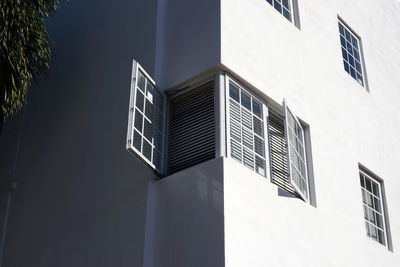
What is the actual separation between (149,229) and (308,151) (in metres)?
2.89

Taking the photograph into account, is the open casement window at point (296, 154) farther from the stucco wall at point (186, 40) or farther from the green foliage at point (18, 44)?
the green foliage at point (18, 44)

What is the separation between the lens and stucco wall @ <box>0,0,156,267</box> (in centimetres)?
823

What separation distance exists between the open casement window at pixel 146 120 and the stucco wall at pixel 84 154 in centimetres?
29

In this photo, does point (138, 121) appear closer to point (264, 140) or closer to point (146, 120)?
point (146, 120)

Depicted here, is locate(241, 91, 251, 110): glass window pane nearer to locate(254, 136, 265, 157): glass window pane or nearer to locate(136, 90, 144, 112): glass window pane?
locate(254, 136, 265, 157): glass window pane

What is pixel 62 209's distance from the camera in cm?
908

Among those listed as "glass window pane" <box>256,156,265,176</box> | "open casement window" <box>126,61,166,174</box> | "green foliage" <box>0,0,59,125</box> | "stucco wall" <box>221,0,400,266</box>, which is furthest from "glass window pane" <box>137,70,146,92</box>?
"green foliage" <box>0,0,59,125</box>

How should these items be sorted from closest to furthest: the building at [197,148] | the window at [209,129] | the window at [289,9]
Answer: the building at [197,148]
the window at [209,129]
the window at [289,9]

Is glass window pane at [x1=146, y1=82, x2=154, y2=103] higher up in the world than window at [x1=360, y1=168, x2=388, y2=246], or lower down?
higher up

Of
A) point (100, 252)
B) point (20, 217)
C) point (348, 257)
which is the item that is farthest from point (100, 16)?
point (348, 257)

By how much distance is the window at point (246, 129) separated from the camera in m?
8.09

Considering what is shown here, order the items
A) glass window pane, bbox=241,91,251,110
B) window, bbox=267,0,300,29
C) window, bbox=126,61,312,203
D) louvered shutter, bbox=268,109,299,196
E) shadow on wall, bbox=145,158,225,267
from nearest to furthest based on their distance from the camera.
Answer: shadow on wall, bbox=145,158,225,267
window, bbox=126,61,312,203
glass window pane, bbox=241,91,251,110
louvered shutter, bbox=268,109,299,196
window, bbox=267,0,300,29

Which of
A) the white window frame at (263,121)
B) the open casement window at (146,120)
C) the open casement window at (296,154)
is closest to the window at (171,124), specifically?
the open casement window at (146,120)

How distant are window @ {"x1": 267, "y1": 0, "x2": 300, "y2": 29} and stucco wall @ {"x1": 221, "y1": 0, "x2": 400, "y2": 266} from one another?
0.16m
